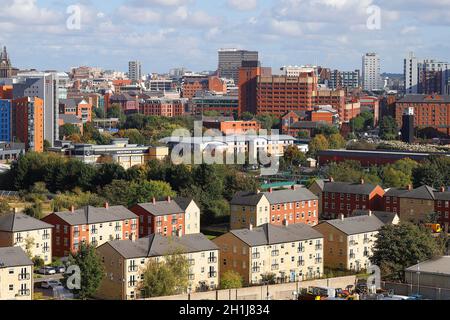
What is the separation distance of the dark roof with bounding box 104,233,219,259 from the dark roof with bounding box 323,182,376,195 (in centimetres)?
705

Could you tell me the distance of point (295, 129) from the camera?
4162cm

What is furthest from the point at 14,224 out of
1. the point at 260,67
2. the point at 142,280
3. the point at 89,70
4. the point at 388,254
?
the point at 89,70

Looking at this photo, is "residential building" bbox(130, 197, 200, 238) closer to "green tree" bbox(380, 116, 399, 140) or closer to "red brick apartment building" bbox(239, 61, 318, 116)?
"green tree" bbox(380, 116, 399, 140)

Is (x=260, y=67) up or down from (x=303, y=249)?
up

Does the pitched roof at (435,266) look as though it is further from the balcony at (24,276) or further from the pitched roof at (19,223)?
the pitched roof at (19,223)

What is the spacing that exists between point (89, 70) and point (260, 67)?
149 feet

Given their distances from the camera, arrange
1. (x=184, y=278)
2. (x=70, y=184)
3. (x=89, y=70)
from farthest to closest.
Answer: (x=89, y=70)
(x=70, y=184)
(x=184, y=278)

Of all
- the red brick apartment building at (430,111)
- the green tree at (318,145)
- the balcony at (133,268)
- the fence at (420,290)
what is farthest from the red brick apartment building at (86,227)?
the red brick apartment building at (430,111)

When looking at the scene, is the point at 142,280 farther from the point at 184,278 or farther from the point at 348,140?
the point at 348,140

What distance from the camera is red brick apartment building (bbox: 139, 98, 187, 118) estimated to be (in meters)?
51.5

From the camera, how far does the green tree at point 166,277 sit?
39.8 feet

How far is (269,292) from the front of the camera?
1243cm

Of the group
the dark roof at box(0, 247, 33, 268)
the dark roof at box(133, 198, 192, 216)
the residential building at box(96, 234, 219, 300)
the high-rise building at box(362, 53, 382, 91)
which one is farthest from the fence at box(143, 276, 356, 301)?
the high-rise building at box(362, 53, 382, 91)

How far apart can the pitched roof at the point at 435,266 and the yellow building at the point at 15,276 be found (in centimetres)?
504
